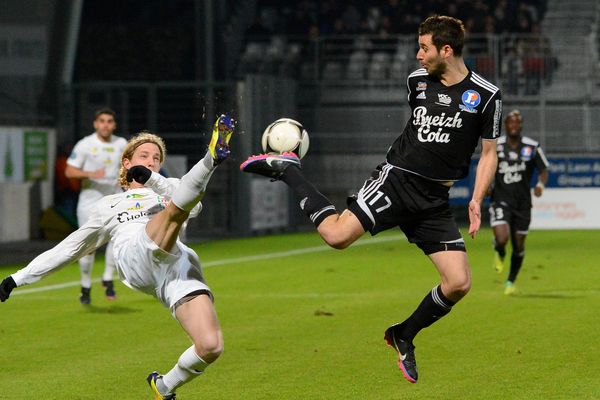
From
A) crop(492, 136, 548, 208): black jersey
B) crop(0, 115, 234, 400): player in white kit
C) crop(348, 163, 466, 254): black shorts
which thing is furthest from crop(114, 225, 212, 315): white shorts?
crop(492, 136, 548, 208): black jersey

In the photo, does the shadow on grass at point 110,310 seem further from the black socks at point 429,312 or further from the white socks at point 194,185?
the white socks at point 194,185

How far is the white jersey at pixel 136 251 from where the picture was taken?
7.60 m

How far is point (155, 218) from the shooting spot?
752 centimetres

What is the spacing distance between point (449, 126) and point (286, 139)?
116 centimetres

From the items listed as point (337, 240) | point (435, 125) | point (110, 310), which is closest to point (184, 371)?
point (337, 240)

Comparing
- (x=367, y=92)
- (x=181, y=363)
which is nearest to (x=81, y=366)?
(x=181, y=363)

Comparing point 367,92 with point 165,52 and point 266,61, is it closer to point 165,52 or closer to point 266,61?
point 266,61

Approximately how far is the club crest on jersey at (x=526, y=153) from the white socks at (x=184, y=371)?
923 cm

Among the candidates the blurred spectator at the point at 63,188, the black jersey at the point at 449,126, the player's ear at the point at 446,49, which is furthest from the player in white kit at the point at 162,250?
the blurred spectator at the point at 63,188

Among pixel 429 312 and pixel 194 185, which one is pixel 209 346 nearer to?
pixel 194 185

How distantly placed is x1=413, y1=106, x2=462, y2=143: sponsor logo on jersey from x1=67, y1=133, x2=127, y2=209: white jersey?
7331mm

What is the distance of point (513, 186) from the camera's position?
16.0 m

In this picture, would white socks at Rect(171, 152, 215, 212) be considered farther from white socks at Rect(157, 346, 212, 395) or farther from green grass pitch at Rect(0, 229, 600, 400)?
green grass pitch at Rect(0, 229, 600, 400)

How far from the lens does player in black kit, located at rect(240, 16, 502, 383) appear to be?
879 cm
